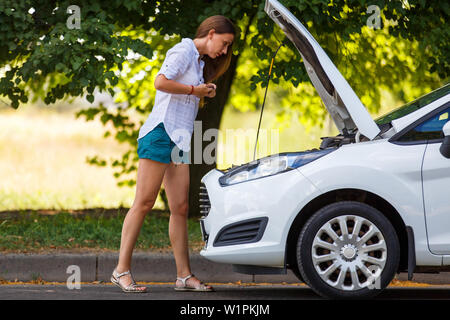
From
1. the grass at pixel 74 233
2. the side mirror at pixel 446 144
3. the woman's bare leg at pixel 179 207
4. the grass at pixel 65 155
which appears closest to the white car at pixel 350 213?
the side mirror at pixel 446 144

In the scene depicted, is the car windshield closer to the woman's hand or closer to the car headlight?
the car headlight

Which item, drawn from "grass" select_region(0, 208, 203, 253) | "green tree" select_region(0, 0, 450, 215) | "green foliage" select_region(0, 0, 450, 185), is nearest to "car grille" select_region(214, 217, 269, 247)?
"grass" select_region(0, 208, 203, 253)

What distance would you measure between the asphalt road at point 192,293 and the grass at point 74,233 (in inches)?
37.8

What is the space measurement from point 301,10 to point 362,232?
10.4 feet

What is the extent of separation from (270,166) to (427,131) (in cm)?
106

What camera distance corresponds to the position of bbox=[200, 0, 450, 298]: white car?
5.23m

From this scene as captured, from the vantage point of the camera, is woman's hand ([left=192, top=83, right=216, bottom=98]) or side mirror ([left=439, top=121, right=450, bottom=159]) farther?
woman's hand ([left=192, top=83, right=216, bottom=98])

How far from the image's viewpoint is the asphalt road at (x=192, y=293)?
5.59 m

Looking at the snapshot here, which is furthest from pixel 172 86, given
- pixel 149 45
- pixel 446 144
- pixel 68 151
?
pixel 68 151

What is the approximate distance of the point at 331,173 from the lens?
207 inches

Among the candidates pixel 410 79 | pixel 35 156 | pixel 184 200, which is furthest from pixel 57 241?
pixel 35 156

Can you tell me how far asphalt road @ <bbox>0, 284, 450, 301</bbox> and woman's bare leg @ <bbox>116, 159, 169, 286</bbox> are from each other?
0.24m

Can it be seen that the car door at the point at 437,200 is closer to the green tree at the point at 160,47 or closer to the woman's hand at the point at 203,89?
the woman's hand at the point at 203,89

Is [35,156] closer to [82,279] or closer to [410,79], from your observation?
[410,79]
